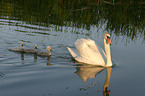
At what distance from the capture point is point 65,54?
11.7 m

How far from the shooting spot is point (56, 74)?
27.2 ft

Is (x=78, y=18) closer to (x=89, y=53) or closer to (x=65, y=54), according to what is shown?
(x=65, y=54)

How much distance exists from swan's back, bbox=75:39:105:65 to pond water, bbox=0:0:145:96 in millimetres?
351

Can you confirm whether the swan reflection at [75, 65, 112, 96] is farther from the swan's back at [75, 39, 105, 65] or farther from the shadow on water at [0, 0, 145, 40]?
the shadow on water at [0, 0, 145, 40]

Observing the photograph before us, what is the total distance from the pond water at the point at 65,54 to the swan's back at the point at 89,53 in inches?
13.8

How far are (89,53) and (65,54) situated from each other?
1.94 metres

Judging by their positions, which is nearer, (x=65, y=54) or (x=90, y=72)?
(x=90, y=72)

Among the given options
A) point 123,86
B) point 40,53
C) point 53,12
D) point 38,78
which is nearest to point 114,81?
point 123,86

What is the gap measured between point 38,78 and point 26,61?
225cm

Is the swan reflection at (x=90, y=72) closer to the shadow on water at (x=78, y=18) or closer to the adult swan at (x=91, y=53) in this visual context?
the adult swan at (x=91, y=53)

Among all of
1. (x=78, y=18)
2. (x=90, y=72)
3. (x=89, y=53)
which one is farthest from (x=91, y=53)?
(x=78, y=18)

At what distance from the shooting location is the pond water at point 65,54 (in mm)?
7169

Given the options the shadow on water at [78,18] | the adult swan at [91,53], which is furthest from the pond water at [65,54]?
the adult swan at [91,53]

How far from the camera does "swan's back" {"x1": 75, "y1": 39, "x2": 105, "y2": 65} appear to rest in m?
9.94
